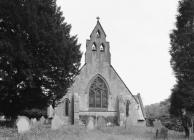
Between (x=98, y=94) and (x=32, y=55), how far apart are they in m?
17.3

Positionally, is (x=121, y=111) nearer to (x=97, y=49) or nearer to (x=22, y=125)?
(x=97, y=49)

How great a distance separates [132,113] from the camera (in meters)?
38.5

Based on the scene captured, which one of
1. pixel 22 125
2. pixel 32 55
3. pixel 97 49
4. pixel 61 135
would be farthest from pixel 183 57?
pixel 97 49

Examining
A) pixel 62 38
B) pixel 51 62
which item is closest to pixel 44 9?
pixel 62 38

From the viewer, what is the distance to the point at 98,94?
3816 cm

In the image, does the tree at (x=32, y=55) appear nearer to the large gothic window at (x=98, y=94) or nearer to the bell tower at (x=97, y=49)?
the large gothic window at (x=98, y=94)

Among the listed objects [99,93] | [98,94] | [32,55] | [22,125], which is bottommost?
[22,125]

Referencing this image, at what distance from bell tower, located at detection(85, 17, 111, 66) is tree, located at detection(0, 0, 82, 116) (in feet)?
45.9

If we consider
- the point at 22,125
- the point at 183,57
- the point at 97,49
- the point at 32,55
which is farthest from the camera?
the point at 97,49

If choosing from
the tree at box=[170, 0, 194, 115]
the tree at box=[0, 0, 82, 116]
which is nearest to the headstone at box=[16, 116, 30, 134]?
the tree at box=[0, 0, 82, 116]

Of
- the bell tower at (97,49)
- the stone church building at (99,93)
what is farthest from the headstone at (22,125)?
the bell tower at (97,49)

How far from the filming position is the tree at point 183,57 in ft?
83.4

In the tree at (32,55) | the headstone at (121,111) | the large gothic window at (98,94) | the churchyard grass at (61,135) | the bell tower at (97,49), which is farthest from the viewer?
the bell tower at (97,49)

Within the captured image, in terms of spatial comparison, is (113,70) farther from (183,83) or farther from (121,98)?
(183,83)
